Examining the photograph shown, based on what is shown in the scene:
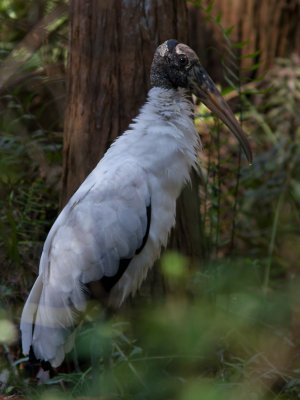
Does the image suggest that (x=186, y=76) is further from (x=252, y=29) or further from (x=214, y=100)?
(x=252, y=29)

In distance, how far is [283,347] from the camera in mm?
3154

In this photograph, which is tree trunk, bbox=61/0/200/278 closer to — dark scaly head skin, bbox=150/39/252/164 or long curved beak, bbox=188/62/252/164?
dark scaly head skin, bbox=150/39/252/164

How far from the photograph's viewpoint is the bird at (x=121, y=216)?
431 centimetres

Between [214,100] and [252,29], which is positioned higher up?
[252,29]

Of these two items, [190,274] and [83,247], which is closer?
[83,247]

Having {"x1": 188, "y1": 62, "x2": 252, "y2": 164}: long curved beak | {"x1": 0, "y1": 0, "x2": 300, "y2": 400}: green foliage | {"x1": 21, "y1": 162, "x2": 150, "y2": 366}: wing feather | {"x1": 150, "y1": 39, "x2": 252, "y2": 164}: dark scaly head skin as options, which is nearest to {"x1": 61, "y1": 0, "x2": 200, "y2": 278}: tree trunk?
{"x1": 0, "y1": 0, "x2": 300, "y2": 400}: green foliage

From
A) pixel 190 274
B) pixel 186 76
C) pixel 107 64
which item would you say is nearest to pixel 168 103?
pixel 186 76

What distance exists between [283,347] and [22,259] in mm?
2547

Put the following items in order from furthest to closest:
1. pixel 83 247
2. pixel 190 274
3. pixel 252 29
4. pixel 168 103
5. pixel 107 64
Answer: pixel 252 29 → pixel 190 274 → pixel 107 64 → pixel 168 103 → pixel 83 247

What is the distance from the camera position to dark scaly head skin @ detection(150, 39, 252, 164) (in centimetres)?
454

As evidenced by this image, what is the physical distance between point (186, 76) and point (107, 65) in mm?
560

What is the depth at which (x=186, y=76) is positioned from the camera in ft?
15.1

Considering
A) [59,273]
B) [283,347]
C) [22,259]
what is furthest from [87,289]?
[283,347]

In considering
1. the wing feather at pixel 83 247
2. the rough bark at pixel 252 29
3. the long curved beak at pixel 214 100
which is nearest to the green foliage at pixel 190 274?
the wing feather at pixel 83 247
